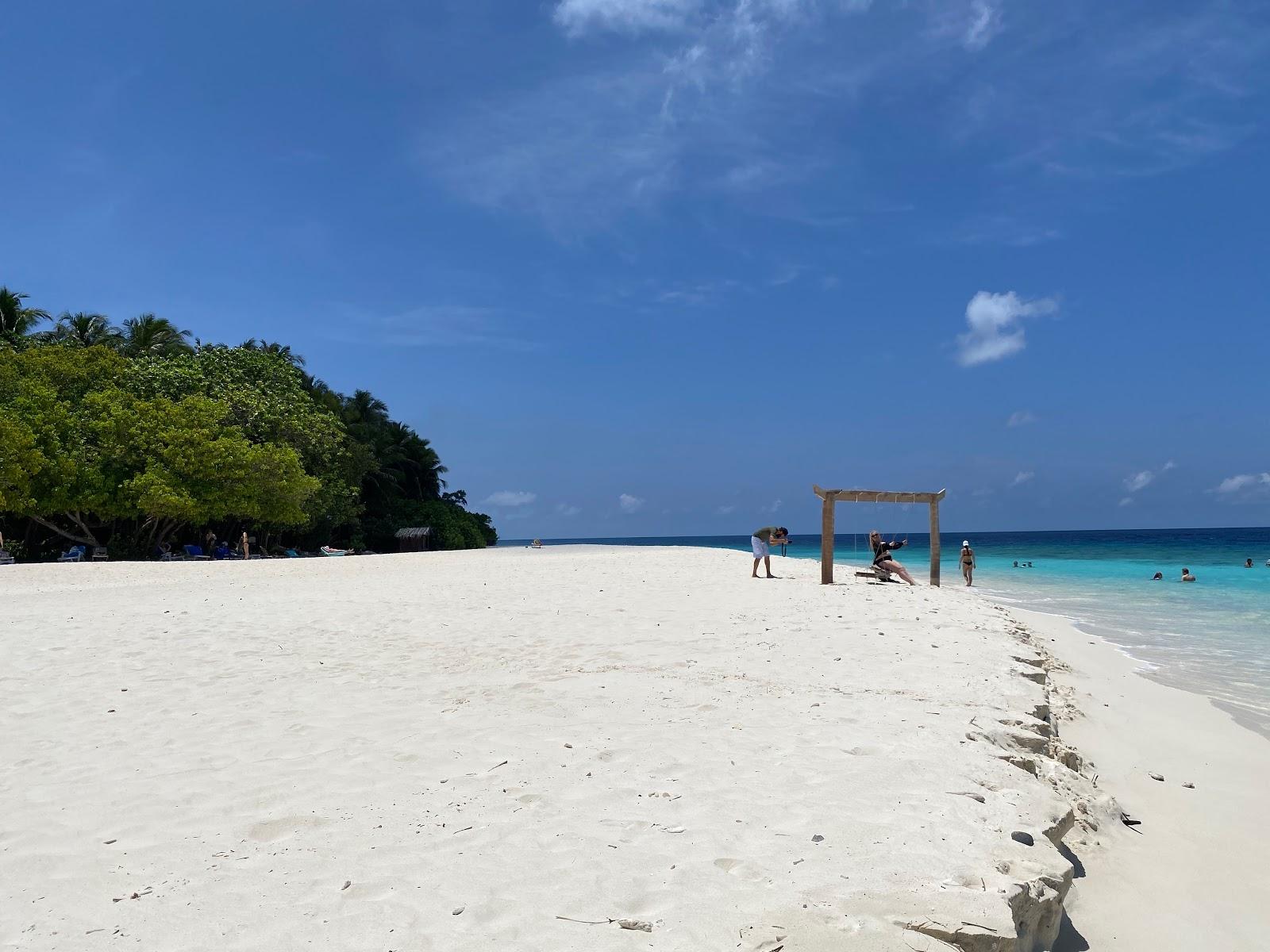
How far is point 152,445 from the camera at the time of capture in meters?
28.2

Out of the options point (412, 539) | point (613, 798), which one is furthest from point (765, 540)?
point (412, 539)

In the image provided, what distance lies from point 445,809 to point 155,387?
114 feet

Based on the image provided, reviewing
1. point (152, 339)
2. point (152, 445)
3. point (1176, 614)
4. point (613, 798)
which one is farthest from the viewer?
point (152, 339)

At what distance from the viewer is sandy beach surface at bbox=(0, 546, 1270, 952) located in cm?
294

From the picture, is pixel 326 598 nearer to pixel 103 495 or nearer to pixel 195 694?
pixel 195 694

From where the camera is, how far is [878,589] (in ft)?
51.1

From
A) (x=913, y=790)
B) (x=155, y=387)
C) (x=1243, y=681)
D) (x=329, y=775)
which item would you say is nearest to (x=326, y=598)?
(x=329, y=775)

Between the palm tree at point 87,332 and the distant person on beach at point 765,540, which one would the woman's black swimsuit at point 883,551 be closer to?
the distant person on beach at point 765,540

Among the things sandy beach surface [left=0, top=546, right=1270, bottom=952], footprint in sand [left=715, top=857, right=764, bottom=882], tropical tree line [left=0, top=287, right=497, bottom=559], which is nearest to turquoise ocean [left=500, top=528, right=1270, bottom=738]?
sandy beach surface [left=0, top=546, right=1270, bottom=952]

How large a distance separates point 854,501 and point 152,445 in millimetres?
25333

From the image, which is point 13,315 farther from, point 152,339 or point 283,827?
point 283,827

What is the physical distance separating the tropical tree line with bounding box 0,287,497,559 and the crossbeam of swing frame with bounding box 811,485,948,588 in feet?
74.3

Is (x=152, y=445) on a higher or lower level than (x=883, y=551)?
higher

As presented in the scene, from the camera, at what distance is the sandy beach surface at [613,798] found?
2.94 metres
